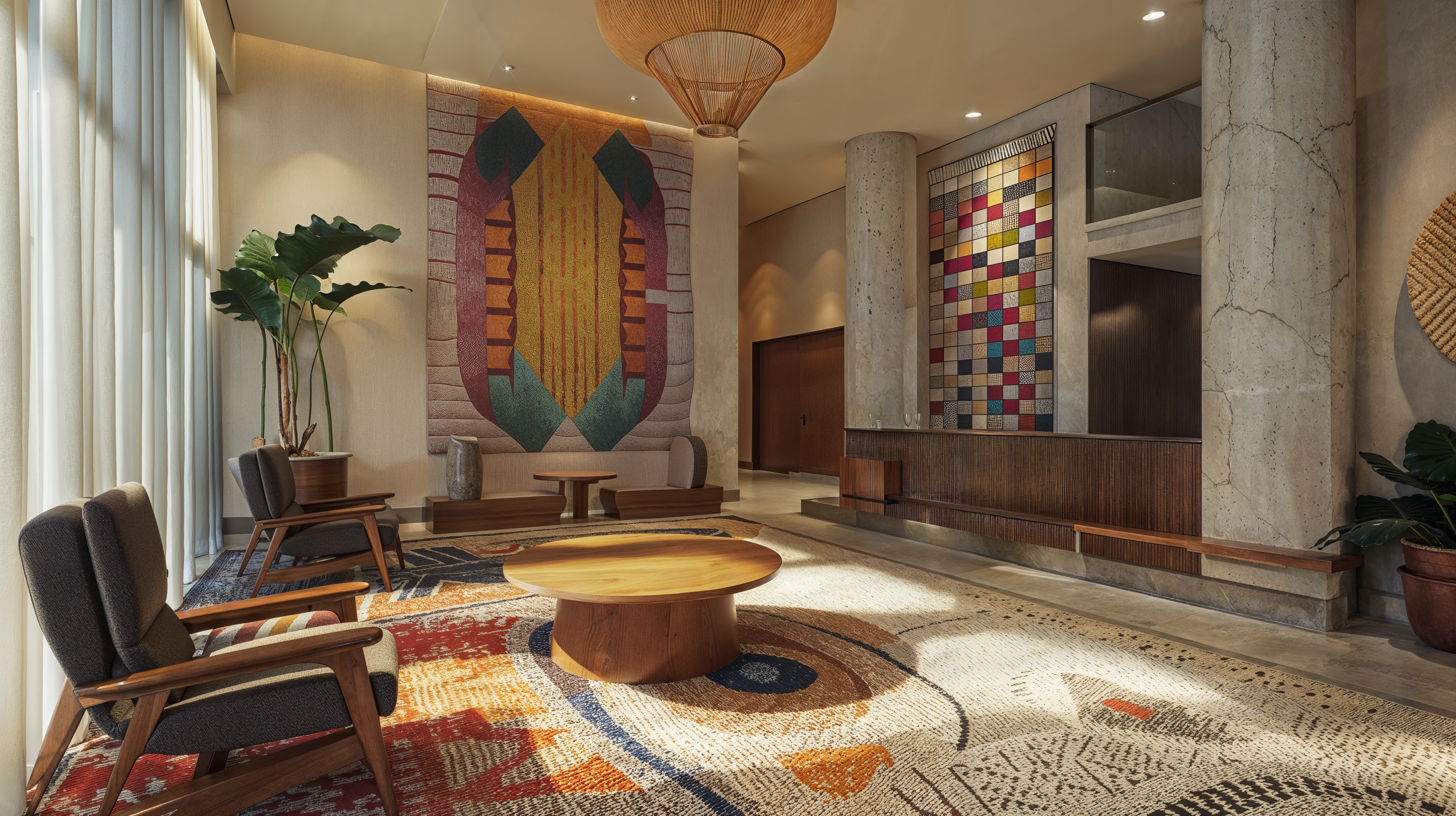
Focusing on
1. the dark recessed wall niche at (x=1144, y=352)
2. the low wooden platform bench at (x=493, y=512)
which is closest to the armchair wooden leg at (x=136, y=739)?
the low wooden platform bench at (x=493, y=512)

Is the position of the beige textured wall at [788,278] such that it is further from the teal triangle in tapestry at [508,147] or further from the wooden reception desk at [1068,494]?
the teal triangle in tapestry at [508,147]

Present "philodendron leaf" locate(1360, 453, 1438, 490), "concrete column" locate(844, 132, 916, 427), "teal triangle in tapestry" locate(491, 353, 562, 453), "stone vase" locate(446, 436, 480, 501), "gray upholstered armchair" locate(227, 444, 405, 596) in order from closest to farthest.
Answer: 1. "philodendron leaf" locate(1360, 453, 1438, 490)
2. "gray upholstered armchair" locate(227, 444, 405, 596)
3. "stone vase" locate(446, 436, 480, 501)
4. "teal triangle in tapestry" locate(491, 353, 562, 453)
5. "concrete column" locate(844, 132, 916, 427)

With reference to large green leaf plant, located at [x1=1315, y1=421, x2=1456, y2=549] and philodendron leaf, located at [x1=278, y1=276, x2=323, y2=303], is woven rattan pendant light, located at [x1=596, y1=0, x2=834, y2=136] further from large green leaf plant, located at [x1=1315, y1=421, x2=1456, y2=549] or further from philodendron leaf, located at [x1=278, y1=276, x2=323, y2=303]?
large green leaf plant, located at [x1=1315, y1=421, x2=1456, y2=549]

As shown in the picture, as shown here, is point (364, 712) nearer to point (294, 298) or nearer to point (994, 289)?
point (294, 298)

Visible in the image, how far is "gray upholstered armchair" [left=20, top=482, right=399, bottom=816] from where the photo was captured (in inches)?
65.4

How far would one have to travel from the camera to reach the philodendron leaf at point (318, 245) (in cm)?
537

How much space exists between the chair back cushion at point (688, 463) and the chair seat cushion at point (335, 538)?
10.7ft

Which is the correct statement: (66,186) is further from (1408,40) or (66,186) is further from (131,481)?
(1408,40)

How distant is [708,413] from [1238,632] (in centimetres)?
539

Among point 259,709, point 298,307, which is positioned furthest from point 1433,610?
point 298,307

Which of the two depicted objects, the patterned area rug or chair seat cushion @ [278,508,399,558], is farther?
chair seat cushion @ [278,508,399,558]

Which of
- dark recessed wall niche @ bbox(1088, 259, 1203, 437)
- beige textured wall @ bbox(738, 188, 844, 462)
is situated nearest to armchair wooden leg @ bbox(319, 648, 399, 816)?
dark recessed wall niche @ bbox(1088, 259, 1203, 437)

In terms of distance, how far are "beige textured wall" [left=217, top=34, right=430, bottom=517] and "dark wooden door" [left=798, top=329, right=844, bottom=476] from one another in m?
5.65

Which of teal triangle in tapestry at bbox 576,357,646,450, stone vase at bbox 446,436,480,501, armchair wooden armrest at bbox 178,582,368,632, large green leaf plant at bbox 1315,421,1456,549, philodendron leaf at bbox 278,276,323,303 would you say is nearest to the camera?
armchair wooden armrest at bbox 178,582,368,632
